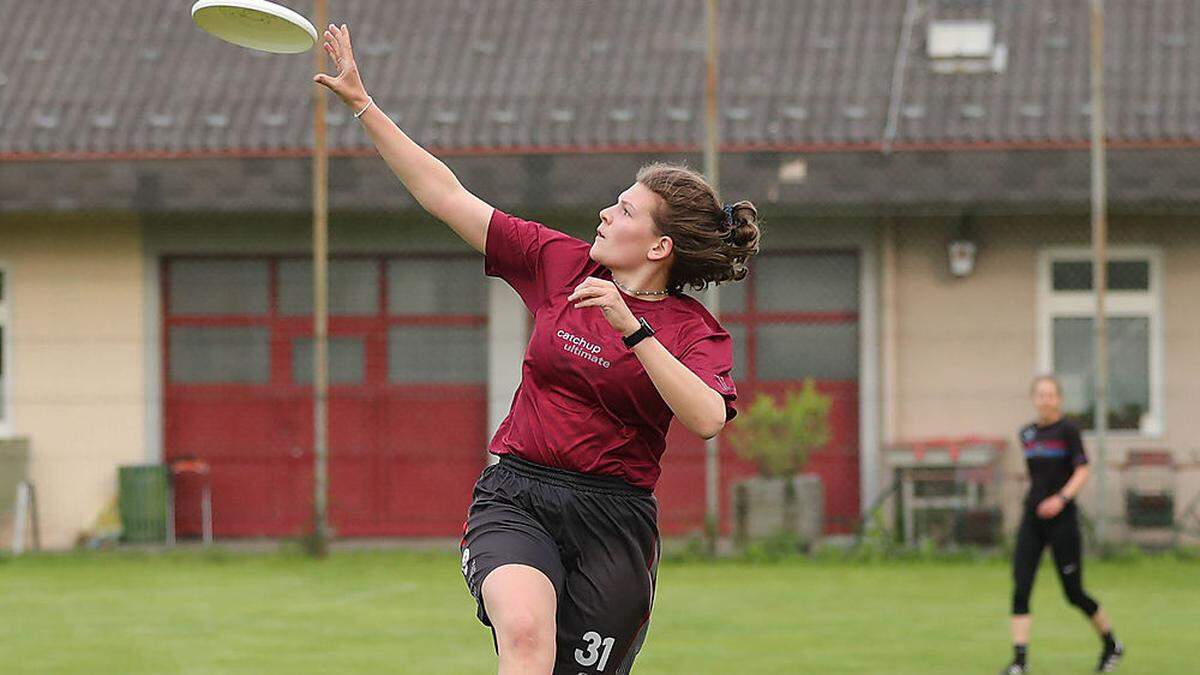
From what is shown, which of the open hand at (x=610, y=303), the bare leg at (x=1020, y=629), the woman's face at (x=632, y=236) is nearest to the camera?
the open hand at (x=610, y=303)

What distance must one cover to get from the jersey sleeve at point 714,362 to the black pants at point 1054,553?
5356 millimetres

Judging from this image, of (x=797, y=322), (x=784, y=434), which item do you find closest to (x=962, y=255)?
(x=797, y=322)

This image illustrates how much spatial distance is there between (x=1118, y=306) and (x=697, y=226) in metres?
13.4

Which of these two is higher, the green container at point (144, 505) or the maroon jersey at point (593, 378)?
the maroon jersey at point (593, 378)

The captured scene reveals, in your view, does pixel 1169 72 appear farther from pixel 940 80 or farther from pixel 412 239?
pixel 412 239

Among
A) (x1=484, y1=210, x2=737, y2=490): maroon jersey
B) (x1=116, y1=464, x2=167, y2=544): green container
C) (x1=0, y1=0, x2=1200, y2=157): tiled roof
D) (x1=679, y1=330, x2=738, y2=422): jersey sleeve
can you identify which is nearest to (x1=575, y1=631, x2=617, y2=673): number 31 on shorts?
→ (x1=484, y1=210, x2=737, y2=490): maroon jersey

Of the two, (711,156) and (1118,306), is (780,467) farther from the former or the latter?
(1118,306)

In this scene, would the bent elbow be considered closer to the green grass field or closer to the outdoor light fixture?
the green grass field

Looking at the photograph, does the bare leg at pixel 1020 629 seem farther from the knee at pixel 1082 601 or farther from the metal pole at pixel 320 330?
the metal pole at pixel 320 330

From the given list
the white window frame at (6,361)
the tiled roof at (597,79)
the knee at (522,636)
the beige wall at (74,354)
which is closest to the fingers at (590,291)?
the knee at (522,636)

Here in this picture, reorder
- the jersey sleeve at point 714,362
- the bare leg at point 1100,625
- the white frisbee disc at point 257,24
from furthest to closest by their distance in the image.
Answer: the bare leg at point 1100,625 → the white frisbee disc at point 257,24 → the jersey sleeve at point 714,362

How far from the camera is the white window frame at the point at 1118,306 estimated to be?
58.9ft

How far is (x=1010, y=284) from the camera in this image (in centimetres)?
1822

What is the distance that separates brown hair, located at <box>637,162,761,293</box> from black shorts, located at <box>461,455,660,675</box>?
600 millimetres
